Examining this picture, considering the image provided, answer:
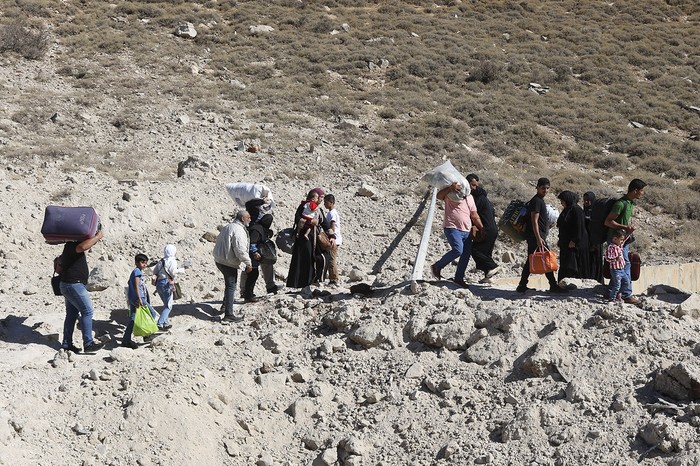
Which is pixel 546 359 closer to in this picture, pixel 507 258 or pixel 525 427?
pixel 525 427

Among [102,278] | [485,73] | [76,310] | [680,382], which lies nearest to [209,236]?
[102,278]

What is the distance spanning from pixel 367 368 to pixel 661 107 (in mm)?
18894

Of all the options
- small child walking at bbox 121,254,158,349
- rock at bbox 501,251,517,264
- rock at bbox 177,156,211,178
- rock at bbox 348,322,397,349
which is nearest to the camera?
rock at bbox 348,322,397,349

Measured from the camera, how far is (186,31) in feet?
80.4

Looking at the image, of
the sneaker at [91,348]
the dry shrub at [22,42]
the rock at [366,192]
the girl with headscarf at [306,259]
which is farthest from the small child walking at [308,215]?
the dry shrub at [22,42]

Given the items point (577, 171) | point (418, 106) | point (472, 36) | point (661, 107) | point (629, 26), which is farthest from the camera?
point (629, 26)

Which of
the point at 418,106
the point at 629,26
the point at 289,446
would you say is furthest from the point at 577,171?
the point at 629,26

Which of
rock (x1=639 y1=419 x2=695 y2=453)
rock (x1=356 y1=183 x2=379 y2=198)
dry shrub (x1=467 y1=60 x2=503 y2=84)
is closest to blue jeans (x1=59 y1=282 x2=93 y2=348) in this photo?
rock (x1=639 y1=419 x2=695 y2=453)

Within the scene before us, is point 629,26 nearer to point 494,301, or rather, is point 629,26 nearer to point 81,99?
point 81,99

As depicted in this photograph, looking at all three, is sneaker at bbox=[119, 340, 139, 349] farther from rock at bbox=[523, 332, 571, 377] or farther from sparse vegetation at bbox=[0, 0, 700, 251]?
sparse vegetation at bbox=[0, 0, 700, 251]

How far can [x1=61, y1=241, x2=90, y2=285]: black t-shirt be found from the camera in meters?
7.73

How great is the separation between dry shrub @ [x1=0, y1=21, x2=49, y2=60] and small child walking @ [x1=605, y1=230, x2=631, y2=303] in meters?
17.7

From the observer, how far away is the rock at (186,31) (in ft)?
80.1

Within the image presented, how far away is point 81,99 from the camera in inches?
736
